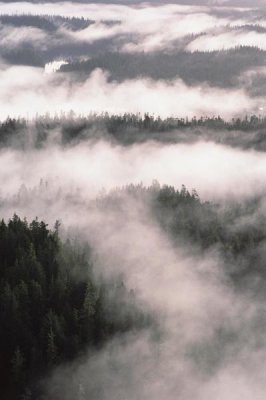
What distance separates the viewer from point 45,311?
10288 cm

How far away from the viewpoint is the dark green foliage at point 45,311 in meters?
92.7

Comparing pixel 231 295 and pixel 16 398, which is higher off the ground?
pixel 16 398

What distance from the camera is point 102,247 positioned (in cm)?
18625

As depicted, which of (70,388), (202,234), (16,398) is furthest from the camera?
(202,234)

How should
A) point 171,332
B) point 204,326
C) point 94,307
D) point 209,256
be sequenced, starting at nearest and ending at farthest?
point 94,307, point 171,332, point 204,326, point 209,256

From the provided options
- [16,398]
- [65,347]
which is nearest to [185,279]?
[65,347]

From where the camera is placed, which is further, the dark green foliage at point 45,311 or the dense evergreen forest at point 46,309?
the dark green foliage at point 45,311

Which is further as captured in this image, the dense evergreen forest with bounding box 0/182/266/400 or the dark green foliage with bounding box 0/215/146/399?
the dark green foliage with bounding box 0/215/146/399

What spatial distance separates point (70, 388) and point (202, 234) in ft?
364

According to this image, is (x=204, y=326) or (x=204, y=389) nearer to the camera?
(x=204, y=389)

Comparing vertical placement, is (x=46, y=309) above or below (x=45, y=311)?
above

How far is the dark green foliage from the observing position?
92.7m

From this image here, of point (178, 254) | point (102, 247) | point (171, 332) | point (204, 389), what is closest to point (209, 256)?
point (178, 254)

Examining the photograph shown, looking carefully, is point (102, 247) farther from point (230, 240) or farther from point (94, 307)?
point (94, 307)
